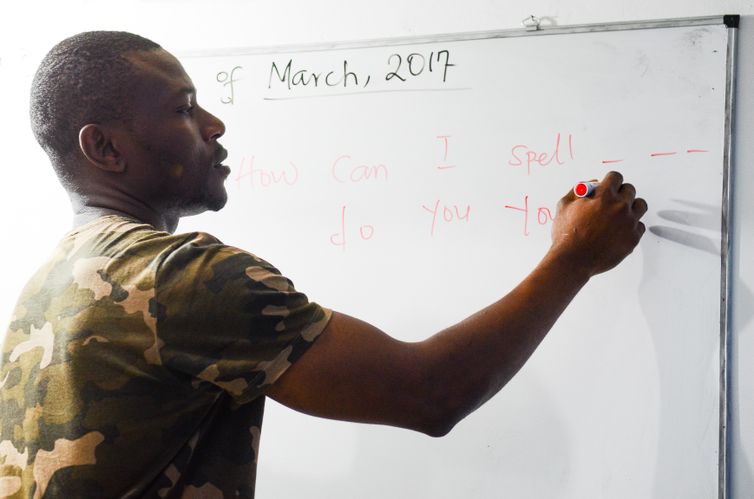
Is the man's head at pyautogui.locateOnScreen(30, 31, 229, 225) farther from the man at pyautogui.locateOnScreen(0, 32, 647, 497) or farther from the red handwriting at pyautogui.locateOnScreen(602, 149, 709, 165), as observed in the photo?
the red handwriting at pyautogui.locateOnScreen(602, 149, 709, 165)

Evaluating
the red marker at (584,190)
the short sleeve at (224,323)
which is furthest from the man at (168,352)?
the red marker at (584,190)

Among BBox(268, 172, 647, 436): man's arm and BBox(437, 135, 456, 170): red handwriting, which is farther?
BBox(437, 135, 456, 170): red handwriting

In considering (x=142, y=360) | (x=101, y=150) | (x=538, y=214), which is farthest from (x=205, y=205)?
(x=538, y=214)

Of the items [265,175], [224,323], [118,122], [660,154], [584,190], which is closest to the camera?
[224,323]

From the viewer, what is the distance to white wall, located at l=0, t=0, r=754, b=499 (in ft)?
3.70

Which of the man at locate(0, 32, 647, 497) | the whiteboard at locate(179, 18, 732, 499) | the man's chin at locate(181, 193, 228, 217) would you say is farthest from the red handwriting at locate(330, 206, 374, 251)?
the man at locate(0, 32, 647, 497)

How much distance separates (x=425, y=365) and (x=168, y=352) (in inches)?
10.0

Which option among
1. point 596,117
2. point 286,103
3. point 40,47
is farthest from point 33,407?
point 40,47

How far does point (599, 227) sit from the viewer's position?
0.96 meters

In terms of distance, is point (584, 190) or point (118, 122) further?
point (584, 190)

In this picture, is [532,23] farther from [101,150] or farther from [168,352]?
[168,352]

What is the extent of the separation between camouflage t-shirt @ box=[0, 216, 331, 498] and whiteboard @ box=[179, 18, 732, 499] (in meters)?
0.51

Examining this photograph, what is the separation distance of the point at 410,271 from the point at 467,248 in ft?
0.34

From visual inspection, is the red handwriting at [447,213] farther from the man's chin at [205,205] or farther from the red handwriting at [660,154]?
the man's chin at [205,205]
